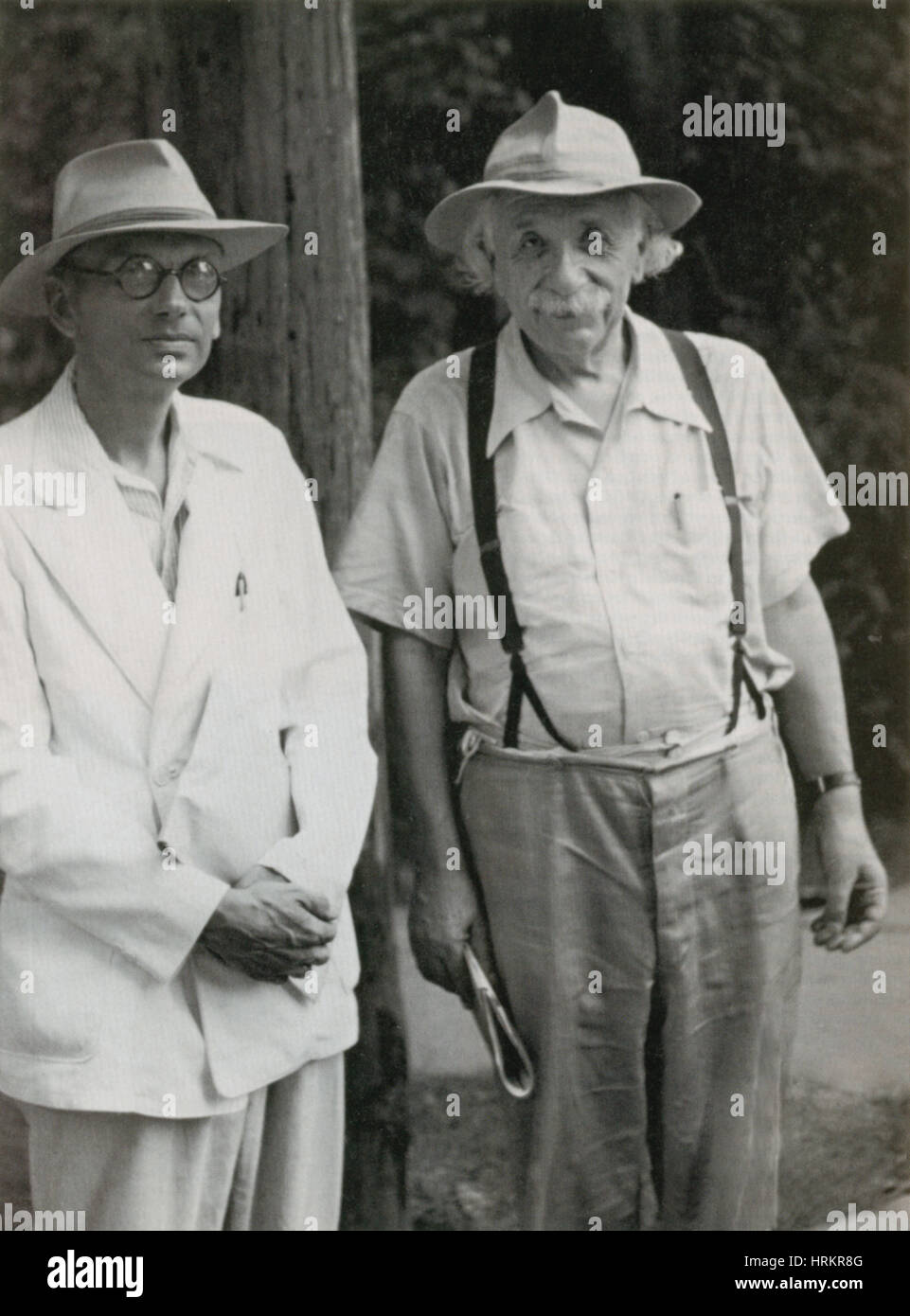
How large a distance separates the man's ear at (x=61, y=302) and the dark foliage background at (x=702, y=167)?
0.22ft

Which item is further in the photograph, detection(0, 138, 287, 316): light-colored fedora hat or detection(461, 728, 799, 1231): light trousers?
detection(461, 728, 799, 1231): light trousers

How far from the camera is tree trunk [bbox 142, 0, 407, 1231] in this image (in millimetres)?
4887

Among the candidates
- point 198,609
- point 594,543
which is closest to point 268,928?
point 198,609

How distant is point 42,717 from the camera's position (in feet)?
15.1

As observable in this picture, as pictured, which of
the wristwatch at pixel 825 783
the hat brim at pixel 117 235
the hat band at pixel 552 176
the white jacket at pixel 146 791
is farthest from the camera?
the wristwatch at pixel 825 783

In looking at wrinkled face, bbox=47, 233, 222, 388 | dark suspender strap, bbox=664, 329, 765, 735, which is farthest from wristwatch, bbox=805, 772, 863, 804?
wrinkled face, bbox=47, 233, 222, 388

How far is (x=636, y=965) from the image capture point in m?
4.90

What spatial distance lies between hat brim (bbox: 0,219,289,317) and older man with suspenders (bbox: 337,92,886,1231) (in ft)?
1.40

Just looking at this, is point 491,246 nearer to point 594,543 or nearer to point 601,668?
point 594,543

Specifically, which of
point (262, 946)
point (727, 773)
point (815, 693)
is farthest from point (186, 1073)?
point (815, 693)

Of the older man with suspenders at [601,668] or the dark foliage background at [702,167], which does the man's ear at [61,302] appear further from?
the older man with suspenders at [601,668]

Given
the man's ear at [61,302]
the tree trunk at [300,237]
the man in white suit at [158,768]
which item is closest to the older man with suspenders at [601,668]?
the tree trunk at [300,237]

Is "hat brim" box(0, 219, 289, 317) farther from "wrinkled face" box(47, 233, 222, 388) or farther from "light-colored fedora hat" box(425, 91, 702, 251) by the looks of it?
"light-colored fedora hat" box(425, 91, 702, 251)

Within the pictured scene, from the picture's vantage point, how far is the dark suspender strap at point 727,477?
16.0ft
